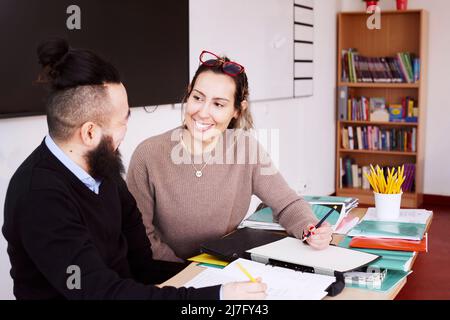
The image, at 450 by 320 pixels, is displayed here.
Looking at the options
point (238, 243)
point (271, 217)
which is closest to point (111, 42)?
point (271, 217)

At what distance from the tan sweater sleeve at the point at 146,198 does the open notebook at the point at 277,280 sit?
46 cm

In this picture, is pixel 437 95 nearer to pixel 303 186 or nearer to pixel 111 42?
pixel 303 186

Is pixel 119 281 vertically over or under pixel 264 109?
under

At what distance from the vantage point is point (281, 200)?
2.06 meters

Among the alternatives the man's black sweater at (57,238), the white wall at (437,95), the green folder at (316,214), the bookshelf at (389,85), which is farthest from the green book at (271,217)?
the white wall at (437,95)

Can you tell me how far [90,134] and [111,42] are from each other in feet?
5.01

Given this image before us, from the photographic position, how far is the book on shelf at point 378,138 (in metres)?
5.48

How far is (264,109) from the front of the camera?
441 centimetres

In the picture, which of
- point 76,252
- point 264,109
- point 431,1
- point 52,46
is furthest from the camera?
point 431,1

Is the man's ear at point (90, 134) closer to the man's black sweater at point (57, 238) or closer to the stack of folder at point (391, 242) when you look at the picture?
the man's black sweater at point (57, 238)

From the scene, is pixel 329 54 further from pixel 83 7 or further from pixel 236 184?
pixel 236 184

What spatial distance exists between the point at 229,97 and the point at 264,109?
7.80ft

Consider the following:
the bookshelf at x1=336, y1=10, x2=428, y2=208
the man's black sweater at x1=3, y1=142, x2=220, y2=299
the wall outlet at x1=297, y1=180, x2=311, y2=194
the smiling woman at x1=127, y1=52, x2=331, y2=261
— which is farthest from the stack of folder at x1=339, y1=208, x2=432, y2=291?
the bookshelf at x1=336, y1=10, x2=428, y2=208

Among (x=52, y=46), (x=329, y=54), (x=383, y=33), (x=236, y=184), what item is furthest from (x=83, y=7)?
(x=383, y=33)
